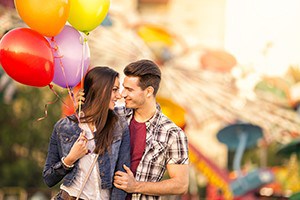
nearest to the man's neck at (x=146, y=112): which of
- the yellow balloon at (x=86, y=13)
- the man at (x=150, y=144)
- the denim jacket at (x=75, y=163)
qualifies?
the man at (x=150, y=144)

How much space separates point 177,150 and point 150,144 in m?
0.15

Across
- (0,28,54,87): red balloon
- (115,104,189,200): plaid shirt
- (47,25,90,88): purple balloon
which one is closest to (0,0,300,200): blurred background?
(47,25,90,88): purple balloon

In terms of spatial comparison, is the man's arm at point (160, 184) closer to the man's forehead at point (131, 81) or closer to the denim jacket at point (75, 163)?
the denim jacket at point (75, 163)

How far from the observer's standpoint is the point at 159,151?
16.2ft

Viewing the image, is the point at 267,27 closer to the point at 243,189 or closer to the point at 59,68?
the point at 243,189

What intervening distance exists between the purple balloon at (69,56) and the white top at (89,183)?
1.84 feet

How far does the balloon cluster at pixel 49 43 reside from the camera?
5141 millimetres

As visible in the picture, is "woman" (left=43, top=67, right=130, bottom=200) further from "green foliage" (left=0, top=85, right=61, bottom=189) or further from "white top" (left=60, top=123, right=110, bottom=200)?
"green foliage" (left=0, top=85, right=61, bottom=189)

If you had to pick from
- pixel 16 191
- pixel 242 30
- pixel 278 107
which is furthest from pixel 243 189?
pixel 242 30

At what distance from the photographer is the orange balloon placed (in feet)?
16.8

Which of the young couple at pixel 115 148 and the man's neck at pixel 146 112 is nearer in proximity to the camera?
the young couple at pixel 115 148

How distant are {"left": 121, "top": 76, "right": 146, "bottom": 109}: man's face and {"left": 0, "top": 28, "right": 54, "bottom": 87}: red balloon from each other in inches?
19.3

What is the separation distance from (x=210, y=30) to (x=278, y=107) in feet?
81.5

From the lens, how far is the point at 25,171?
24.2 m
